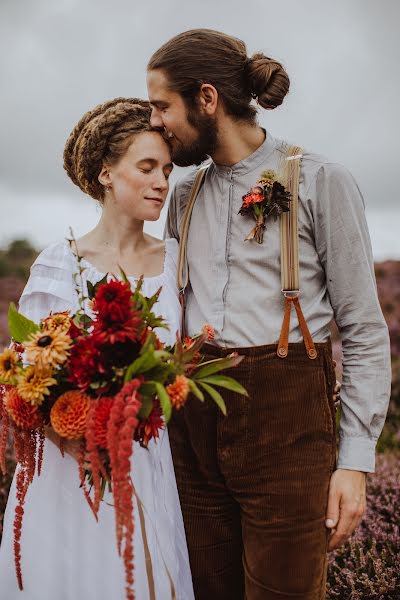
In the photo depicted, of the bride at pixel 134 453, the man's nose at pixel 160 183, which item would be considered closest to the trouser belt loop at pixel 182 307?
the bride at pixel 134 453

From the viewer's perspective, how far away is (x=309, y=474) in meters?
2.43

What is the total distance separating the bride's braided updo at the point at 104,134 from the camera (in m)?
2.79

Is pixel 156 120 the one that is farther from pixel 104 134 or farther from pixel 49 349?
pixel 49 349

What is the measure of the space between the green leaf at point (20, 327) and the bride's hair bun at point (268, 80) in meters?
1.42

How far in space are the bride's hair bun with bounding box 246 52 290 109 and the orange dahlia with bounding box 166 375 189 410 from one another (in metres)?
1.43

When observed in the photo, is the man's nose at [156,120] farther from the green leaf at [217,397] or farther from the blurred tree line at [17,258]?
the blurred tree line at [17,258]

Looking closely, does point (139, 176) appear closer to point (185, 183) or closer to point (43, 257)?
point (185, 183)

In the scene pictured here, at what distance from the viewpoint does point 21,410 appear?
6.49 feet

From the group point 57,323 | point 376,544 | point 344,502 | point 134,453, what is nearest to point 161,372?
point 57,323

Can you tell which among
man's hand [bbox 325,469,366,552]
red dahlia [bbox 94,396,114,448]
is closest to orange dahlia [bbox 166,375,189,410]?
red dahlia [bbox 94,396,114,448]

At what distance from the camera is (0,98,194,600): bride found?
8.10 ft

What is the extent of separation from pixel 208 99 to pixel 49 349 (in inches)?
54.5

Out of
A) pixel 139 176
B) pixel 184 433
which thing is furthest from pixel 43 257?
pixel 184 433

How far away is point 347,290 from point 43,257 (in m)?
1.29
